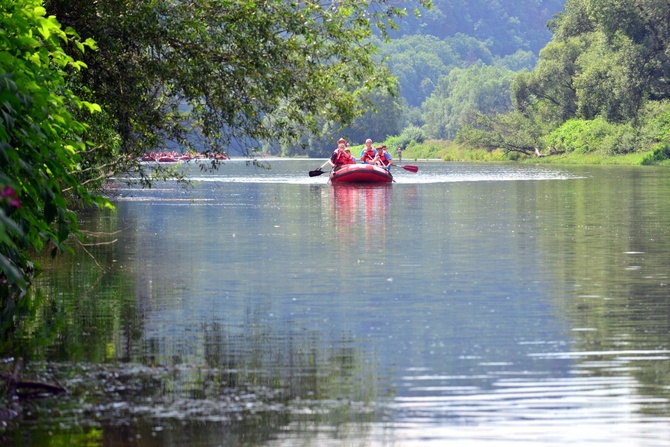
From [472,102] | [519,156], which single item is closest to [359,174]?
[519,156]

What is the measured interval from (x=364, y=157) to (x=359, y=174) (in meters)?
3.74

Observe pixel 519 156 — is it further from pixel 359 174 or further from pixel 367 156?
pixel 359 174

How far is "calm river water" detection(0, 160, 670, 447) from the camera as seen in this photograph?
8016mm

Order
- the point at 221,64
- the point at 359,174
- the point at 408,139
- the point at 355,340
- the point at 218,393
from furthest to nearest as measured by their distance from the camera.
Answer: the point at 408,139 → the point at 359,174 → the point at 221,64 → the point at 355,340 → the point at 218,393

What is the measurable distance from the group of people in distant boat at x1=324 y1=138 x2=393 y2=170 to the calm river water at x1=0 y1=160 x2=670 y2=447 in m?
23.5

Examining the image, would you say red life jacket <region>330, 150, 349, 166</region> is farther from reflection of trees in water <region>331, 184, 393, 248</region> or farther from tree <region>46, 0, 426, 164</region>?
tree <region>46, 0, 426, 164</region>

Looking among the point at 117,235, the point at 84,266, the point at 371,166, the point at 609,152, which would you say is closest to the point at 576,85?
the point at 609,152

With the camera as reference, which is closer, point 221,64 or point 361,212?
point 221,64

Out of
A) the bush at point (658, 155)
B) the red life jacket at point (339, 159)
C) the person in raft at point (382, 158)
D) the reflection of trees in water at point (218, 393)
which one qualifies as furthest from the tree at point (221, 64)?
the bush at point (658, 155)

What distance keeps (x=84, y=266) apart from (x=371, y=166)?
28.6 meters

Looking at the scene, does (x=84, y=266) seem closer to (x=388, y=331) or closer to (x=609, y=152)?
(x=388, y=331)

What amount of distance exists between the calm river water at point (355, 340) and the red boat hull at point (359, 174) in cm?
2176

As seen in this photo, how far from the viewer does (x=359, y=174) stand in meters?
45.8

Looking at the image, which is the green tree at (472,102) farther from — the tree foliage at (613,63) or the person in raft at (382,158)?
the person in raft at (382,158)
